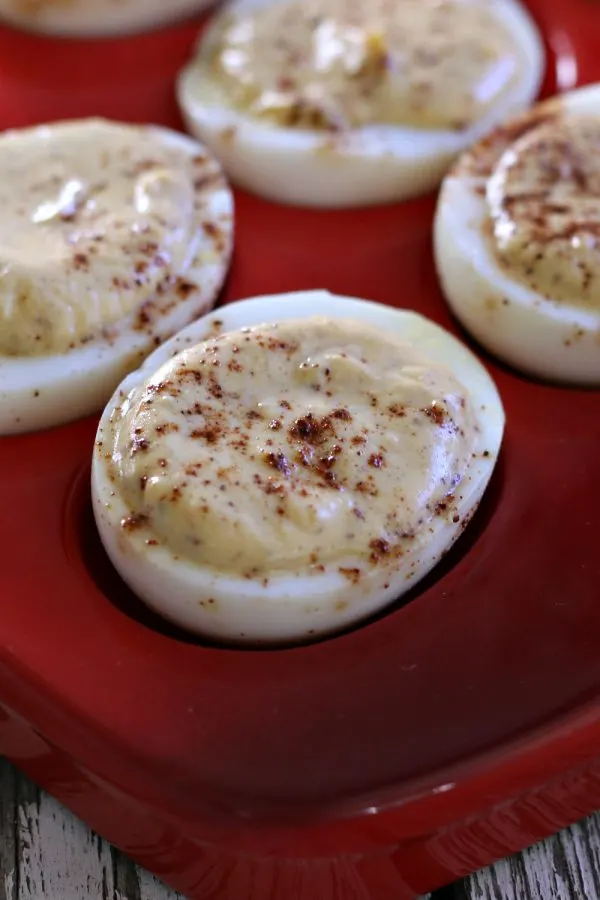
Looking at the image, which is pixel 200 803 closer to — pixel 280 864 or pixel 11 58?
pixel 280 864

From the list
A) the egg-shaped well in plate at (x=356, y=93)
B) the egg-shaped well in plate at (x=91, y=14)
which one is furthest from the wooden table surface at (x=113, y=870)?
the egg-shaped well in plate at (x=91, y=14)

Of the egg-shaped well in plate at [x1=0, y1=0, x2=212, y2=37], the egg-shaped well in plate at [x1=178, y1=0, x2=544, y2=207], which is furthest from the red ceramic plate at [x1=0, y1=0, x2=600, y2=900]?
the egg-shaped well in plate at [x1=0, y1=0, x2=212, y2=37]

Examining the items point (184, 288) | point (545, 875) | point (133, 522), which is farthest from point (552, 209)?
point (545, 875)

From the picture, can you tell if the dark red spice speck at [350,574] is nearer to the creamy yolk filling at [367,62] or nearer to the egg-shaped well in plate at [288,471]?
the egg-shaped well in plate at [288,471]

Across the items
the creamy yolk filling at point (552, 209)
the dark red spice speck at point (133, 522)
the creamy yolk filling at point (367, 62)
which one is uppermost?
the creamy yolk filling at point (367, 62)

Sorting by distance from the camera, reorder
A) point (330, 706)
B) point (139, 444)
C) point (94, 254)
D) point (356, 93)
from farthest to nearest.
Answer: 1. point (356, 93)
2. point (94, 254)
3. point (139, 444)
4. point (330, 706)

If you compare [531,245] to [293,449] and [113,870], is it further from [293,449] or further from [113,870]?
[113,870]
